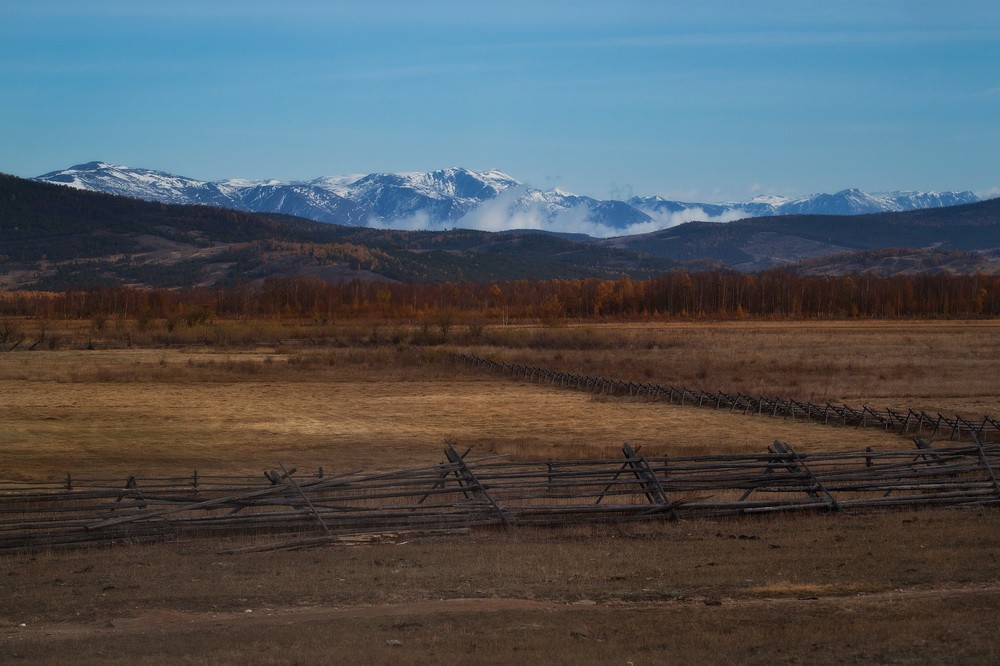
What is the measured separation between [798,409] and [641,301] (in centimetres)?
13278

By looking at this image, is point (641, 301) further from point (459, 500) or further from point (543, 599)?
point (543, 599)

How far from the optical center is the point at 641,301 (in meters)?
169

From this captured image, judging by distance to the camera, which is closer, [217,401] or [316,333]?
[217,401]

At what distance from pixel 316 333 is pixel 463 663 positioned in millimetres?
85597

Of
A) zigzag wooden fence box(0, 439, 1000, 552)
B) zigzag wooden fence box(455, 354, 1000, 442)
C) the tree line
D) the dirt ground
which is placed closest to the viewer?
the dirt ground

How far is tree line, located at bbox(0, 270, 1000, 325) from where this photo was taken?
151375 mm

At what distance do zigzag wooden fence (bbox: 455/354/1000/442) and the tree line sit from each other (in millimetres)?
93904

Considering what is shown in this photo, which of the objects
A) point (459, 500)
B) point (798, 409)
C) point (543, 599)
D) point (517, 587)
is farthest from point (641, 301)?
point (543, 599)

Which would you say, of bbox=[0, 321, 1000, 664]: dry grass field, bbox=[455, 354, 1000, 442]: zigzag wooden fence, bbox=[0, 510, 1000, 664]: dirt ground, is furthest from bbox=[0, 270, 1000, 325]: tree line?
bbox=[0, 510, 1000, 664]: dirt ground

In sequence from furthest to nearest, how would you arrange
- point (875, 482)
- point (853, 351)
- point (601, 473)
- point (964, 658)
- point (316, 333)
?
1. point (316, 333)
2. point (853, 351)
3. point (875, 482)
4. point (601, 473)
5. point (964, 658)

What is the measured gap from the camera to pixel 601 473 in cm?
1697

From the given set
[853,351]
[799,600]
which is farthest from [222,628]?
[853,351]

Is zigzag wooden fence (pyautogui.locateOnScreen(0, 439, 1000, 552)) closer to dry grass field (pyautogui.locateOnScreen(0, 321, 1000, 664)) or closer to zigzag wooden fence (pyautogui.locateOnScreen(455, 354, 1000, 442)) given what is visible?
dry grass field (pyautogui.locateOnScreen(0, 321, 1000, 664))

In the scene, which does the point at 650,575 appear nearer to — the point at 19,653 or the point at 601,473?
the point at 601,473
